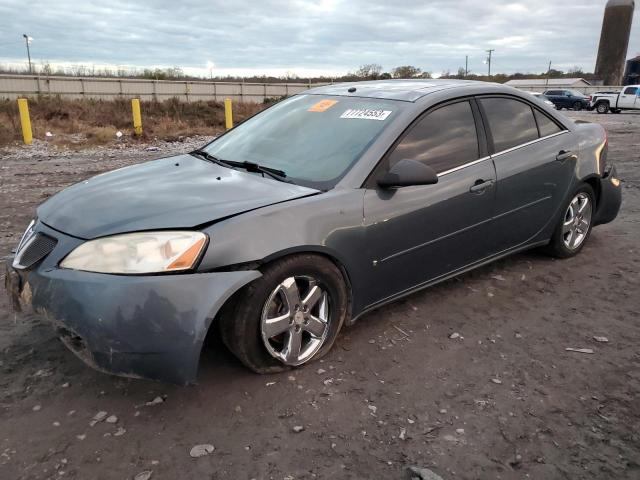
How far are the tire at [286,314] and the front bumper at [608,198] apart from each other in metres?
3.09

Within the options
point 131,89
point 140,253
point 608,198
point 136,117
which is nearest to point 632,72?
point 131,89

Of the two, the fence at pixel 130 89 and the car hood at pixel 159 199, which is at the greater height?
the fence at pixel 130 89

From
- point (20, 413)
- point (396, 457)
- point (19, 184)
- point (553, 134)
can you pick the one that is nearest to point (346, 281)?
point (396, 457)

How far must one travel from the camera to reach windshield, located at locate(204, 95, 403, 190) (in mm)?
3188

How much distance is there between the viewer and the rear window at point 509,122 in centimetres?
389

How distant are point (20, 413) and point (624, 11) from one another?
244 feet

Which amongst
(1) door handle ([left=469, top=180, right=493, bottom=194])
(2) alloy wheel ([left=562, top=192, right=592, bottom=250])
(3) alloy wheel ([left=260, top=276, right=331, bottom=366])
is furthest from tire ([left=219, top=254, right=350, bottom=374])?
(2) alloy wheel ([left=562, top=192, right=592, bottom=250])

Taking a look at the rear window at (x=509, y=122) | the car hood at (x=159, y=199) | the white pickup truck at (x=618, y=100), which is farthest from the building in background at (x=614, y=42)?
the car hood at (x=159, y=199)

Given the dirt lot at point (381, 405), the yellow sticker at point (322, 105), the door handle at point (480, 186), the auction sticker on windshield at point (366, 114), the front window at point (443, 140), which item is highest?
the yellow sticker at point (322, 105)

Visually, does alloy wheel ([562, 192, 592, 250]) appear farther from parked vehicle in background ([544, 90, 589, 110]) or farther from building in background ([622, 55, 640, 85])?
building in background ([622, 55, 640, 85])

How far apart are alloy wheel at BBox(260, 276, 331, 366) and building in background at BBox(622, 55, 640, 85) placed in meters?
72.1

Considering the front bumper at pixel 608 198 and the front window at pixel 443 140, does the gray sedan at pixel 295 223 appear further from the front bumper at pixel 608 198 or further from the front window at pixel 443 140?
the front bumper at pixel 608 198

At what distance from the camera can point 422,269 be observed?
343 cm

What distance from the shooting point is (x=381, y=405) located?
264cm
